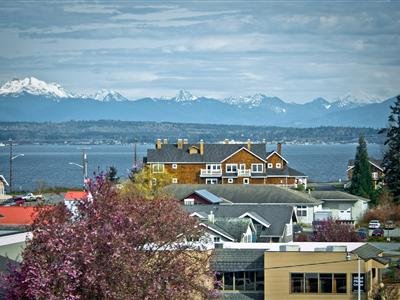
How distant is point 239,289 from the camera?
44.9 meters

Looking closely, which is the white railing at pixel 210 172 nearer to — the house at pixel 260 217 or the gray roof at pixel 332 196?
the gray roof at pixel 332 196

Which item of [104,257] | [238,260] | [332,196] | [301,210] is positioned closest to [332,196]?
[332,196]

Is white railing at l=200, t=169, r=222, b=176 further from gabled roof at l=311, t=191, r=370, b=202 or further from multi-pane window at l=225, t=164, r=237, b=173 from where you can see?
gabled roof at l=311, t=191, r=370, b=202

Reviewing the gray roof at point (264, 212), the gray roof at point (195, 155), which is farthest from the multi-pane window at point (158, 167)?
the gray roof at point (264, 212)

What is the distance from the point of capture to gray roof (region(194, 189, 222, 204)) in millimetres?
71750

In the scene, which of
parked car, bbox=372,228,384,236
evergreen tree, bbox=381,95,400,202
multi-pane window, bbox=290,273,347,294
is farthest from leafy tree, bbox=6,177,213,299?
evergreen tree, bbox=381,95,400,202

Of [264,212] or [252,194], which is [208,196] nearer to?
[252,194]

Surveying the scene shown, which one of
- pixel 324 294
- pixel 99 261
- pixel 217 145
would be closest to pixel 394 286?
pixel 324 294

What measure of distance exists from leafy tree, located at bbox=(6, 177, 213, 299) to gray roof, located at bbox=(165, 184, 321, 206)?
1489 inches

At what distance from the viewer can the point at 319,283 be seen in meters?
43.4

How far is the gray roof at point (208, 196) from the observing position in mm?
A: 71750

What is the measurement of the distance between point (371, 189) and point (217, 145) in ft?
53.0

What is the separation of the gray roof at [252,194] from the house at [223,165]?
70.0 feet

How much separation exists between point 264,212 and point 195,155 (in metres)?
42.8
